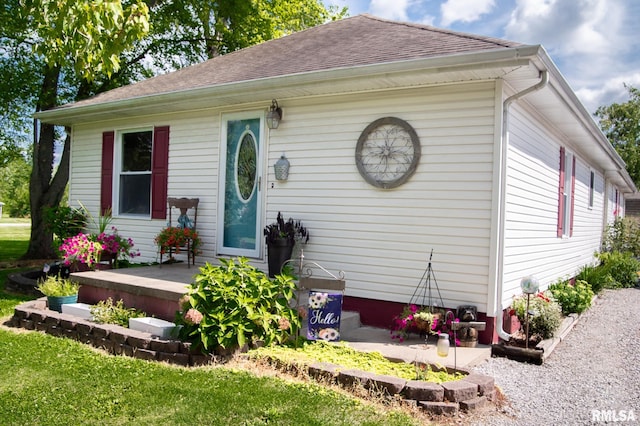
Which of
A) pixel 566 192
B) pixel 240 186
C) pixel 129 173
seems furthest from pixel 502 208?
pixel 129 173

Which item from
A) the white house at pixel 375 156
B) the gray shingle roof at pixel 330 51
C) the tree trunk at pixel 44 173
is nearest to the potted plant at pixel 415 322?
the white house at pixel 375 156

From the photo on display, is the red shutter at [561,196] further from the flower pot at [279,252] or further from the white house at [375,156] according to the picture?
the flower pot at [279,252]

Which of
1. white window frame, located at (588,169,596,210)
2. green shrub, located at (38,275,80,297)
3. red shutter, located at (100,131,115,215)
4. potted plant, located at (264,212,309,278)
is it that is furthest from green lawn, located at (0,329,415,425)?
white window frame, located at (588,169,596,210)

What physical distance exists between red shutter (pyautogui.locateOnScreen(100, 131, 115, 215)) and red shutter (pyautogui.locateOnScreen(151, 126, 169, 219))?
3.36 ft

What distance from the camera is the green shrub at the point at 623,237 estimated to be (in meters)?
12.9

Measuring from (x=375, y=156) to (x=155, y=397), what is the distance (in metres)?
3.30

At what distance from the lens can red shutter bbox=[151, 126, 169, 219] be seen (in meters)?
7.44

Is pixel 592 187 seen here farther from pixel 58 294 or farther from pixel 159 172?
pixel 58 294

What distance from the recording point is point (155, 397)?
10.6ft

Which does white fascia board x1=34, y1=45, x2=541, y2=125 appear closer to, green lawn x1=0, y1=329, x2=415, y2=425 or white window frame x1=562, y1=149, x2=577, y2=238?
green lawn x1=0, y1=329, x2=415, y2=425

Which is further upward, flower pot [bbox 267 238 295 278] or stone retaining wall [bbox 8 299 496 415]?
flower pot [bbox 267 238 295 278]

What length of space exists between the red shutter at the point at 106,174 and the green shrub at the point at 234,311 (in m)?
4.72

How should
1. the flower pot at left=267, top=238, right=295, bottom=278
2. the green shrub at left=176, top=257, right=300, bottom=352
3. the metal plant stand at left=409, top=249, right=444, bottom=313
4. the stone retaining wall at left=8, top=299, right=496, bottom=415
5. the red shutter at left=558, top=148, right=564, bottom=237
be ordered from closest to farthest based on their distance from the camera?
the stone retaining wall at left=8, top=299, right=496, bottom=415 → the green shrub at left=176, top=257, right=300, bottom=352 → the metal plant stand at left=409, top=249, right=444, bottom=313 → the flower pot at left=267, top=238, right=295, bottom=278 → the red shutter at left=558, top=148, right=564, bottom=237

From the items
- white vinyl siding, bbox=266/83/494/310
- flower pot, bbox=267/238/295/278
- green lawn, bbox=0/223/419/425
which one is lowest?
green lawn, bbox=0/223/419/425
